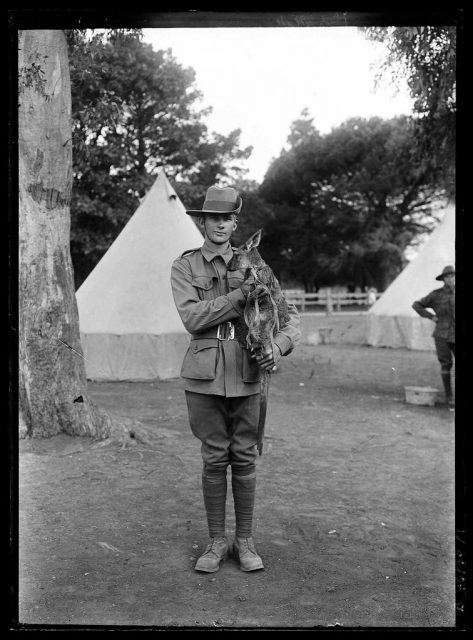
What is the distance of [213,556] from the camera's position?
10.5ft

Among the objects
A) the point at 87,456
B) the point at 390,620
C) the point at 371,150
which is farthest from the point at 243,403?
the point at 371,150

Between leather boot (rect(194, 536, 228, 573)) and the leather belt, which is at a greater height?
the leather belt

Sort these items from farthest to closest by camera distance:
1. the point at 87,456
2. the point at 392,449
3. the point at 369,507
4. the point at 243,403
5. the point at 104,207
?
the point at 104,207, the point at 392,449, the point at 87,456, the point at 369,507, the point at 243,403

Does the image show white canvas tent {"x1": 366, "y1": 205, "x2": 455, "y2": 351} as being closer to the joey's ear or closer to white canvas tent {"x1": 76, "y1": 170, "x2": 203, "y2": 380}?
white canvas tent {"x1": 76, "y1": 170, "x2": 203, "y2": 380}

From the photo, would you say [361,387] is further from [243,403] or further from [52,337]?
[243,403]

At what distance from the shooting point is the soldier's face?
3.15 metres

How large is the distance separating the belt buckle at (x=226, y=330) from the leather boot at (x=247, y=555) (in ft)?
3.56

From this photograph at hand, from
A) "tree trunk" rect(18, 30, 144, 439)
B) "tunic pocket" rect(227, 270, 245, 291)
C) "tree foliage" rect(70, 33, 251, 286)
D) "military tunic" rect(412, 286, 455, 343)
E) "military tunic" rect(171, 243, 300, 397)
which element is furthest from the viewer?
"tree foliage" rect(70, 33, 251, 286)

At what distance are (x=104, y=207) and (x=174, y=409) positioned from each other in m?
7.49

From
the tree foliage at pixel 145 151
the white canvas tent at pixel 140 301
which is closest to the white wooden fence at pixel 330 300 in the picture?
the tree foliage at pixel 145 151

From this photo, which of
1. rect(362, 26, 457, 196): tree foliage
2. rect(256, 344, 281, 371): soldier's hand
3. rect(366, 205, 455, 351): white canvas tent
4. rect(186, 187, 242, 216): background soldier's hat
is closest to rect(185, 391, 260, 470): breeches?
rect(256, 344, 281, 371): soldier's hand

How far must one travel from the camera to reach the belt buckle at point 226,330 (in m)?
3.13

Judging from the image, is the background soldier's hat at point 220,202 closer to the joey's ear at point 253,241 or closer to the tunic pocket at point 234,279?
the joey's ear at point 253,241
